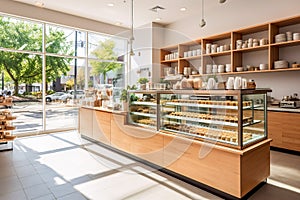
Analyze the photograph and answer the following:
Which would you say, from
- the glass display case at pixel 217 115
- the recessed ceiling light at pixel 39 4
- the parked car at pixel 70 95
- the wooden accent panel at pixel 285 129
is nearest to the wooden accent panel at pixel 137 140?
the glass display case at pixel 217 115

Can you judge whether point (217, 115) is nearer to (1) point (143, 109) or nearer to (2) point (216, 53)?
(1) point (143, 109)

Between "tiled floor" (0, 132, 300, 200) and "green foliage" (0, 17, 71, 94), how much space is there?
2289 mm

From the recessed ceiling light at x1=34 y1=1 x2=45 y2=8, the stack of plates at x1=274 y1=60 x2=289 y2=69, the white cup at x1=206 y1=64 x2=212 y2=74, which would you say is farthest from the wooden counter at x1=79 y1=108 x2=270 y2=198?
the recessed ceiling light at x1=34 y1=1 x2=45 y2=8

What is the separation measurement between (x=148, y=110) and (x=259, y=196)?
6.49ft

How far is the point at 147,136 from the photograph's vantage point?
3.28 m

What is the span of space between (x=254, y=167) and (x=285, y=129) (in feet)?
6.72

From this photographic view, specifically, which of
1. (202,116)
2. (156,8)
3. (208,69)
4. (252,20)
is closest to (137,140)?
(202,116)

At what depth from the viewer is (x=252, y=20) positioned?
15.8 feet

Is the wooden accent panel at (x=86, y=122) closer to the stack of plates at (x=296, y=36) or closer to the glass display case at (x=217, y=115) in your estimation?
the glass display case at (x=217, y=115)

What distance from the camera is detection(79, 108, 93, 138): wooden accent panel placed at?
16.0 ft

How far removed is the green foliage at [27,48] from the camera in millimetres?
5160

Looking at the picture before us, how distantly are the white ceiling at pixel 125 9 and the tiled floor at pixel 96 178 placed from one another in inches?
142

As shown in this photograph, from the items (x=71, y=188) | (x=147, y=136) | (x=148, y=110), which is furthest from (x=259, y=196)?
(x=71, y=188)

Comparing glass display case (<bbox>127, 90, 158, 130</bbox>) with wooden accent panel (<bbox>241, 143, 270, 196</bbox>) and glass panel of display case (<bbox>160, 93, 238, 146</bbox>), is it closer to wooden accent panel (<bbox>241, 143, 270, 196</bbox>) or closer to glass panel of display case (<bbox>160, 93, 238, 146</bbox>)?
glass panel of display case (<bbox>160, 93, 238, 146</bbox>)
